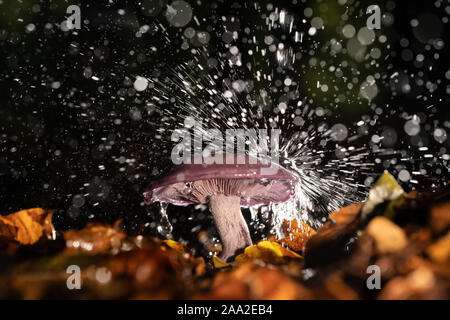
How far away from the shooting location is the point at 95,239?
381mm

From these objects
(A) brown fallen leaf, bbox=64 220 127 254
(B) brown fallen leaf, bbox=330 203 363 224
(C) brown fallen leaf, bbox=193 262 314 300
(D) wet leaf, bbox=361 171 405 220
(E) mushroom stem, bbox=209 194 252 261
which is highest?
(D) wet leaf, bbox=361 171 405 220

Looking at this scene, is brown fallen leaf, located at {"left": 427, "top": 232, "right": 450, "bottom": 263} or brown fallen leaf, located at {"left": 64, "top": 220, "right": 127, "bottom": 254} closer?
brown fallen leaf, located at {"left": 427, "top": 232, "right": 450, "bottom": 263}

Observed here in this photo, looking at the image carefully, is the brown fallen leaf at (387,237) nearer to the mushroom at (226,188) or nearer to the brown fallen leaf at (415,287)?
the brown fallen leaf at (415,287)

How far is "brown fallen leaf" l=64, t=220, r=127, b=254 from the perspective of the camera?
36 cm

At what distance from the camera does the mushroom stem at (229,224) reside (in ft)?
5.19

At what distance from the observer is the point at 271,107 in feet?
9.12

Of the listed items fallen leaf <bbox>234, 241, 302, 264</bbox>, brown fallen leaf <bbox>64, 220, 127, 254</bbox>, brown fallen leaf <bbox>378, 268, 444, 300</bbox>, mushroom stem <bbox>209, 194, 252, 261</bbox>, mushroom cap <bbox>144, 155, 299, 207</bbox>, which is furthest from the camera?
mushroom stem <bbox>209, 194, 252, 261</bbox>

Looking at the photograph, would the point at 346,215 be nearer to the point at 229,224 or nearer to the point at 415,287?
the point at 415,287

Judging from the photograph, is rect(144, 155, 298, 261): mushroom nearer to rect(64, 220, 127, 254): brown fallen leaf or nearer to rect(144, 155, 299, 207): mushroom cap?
rect(144, 155, 299, 207): mushroom cap

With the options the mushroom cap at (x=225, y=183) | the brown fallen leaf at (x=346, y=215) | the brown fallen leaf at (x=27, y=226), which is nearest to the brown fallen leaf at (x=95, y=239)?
the brown fallen leaf at (x=27, y=226)

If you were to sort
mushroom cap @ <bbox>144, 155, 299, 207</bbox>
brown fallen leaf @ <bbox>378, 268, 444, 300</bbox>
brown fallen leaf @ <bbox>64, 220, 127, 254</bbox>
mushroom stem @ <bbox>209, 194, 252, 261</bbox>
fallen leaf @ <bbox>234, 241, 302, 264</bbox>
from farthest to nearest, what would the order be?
1. mushroom stem @ <bbox>209, 194, 252, 261</bbox>
2. mushroom cap @ <bbox>144, 155, 299, 207</bbox>
3. fallen leaf @ <bbox>234, 241, 302, 264</bbox>
4. brown fallen leaf @ <bbox>64, 220, 127, 254</bbox>
5. brown fallen leaf @ <bbox>378, 268, 444, 300</bbox>

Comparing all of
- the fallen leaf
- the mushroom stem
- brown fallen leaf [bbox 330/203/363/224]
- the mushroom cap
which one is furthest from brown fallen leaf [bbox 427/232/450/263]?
the mushroom stem

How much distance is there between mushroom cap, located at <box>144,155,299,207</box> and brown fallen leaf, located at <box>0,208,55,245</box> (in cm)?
86
